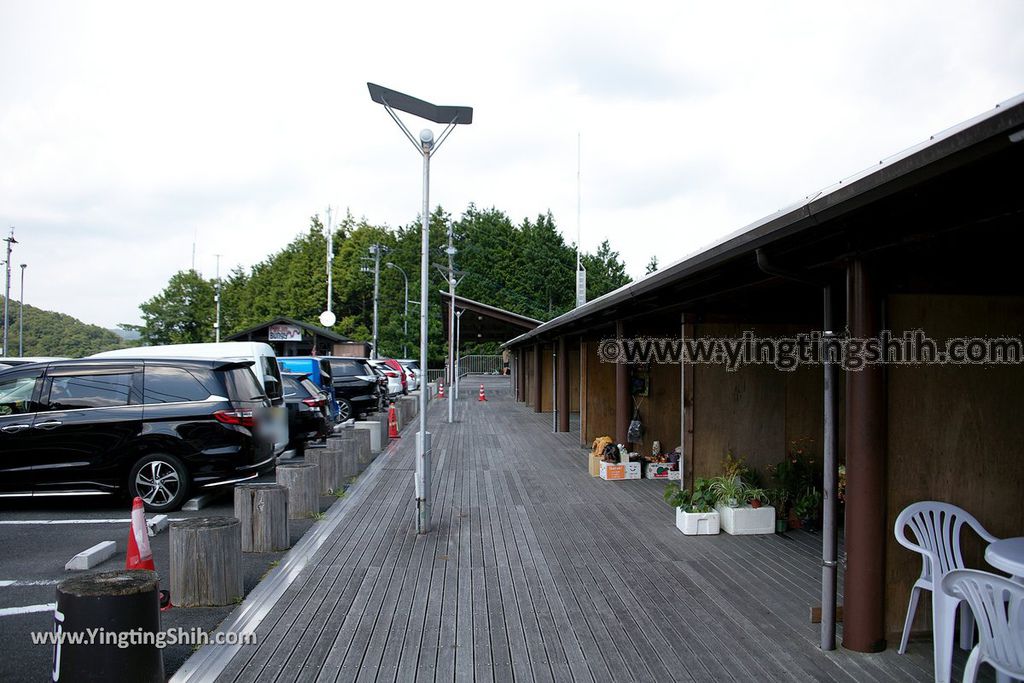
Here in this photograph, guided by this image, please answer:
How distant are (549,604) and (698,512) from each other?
8.43 feet

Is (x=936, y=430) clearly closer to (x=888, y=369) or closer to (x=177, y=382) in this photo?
(x=888, y=369)

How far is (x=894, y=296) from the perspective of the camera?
420cm

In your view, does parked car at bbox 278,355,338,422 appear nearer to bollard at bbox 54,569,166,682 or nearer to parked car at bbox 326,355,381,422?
parked car at bbox 326,355,381,422

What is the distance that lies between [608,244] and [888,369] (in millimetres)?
55703

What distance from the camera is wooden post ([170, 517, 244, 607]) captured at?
15.7ft

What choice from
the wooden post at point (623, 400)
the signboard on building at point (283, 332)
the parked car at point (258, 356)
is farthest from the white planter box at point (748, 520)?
the signboard on building at point (283, 332)

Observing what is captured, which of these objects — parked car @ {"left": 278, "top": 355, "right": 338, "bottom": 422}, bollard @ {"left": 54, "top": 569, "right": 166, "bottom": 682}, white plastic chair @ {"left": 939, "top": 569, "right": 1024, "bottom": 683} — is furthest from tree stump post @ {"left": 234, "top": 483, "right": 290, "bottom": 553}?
parked car @ {"left": 278, "top": 355, "right": 338, "bottom": 422}

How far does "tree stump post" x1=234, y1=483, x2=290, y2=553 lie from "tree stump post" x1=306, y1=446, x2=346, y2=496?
2353mm

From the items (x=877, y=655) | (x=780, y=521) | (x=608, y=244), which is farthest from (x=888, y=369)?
(x=608, y=244)

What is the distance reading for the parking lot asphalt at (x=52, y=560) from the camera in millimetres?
4086

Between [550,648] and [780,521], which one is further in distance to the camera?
[780,521]

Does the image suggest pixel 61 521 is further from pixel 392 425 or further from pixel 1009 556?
pixel 392 425

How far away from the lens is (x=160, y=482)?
24.9ft

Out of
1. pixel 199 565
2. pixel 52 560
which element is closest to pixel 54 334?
pixel 52 560
